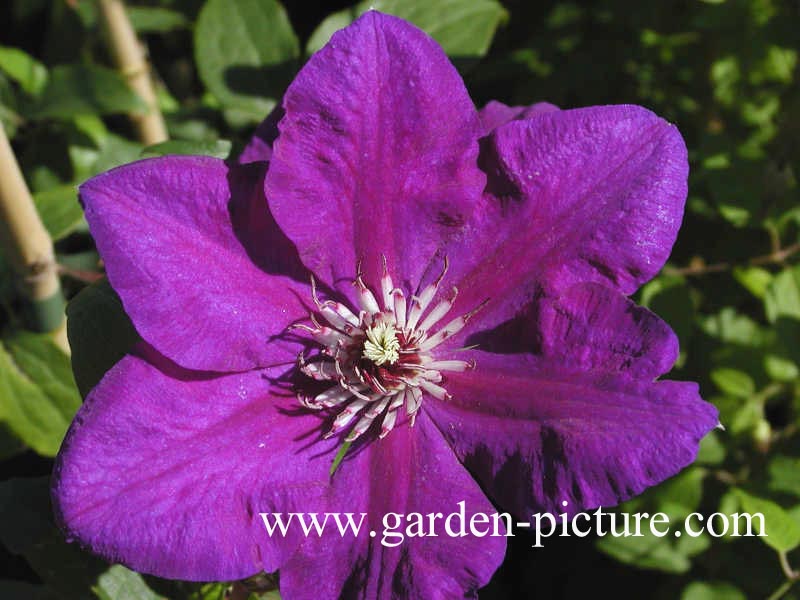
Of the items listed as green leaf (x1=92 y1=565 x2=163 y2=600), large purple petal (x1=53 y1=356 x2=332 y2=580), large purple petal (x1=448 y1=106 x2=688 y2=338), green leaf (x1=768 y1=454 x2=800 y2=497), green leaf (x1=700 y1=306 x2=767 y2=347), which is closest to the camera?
large purple petal (x1=53 y1=356 x2=332 y2=580)

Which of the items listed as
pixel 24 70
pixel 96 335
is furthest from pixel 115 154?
pixel 96 335

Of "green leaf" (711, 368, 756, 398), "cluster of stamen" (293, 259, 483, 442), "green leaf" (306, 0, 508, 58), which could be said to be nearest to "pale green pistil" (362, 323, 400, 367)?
"cluster of stamen" (293, 259, 483, 442)

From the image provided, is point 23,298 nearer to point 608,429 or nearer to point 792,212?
point 608,429

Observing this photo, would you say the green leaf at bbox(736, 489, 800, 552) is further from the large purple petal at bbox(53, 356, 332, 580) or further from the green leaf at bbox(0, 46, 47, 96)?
the green leaf at bbox(0, 46, 47, 96)

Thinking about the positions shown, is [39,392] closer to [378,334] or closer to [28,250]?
[28,250]

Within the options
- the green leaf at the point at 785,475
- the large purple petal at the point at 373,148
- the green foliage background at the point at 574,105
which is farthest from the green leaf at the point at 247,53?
the green leaf at the point at 785,475
